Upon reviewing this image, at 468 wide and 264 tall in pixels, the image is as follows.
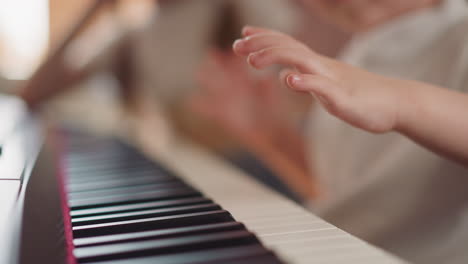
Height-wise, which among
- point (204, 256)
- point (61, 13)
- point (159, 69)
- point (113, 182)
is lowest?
point (204, 256)

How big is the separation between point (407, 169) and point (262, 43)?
13.2 inches

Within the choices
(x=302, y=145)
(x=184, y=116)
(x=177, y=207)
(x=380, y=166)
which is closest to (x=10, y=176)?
(x=177, y=207)

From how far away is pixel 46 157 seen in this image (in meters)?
0.66

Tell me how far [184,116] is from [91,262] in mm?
1225

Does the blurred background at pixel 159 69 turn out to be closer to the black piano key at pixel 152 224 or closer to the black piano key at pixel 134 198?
the black piano key at pixel 134 198

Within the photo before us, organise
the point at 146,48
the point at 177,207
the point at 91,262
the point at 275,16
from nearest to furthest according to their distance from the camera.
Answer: the point at 91,262
the point at 177,207
the point at 275,16
the point at 146,48

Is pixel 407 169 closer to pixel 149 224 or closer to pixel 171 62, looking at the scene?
pixel 149 224

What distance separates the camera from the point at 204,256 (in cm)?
32

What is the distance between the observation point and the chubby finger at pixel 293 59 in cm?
41

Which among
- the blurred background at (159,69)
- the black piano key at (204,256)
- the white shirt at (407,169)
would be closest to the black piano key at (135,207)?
the black piano key at (204,256)

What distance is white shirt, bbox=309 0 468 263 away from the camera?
25.3 inches

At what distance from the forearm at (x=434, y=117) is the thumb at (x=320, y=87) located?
61 millimetres

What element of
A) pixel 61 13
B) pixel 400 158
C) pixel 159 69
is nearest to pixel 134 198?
pixel 400 158

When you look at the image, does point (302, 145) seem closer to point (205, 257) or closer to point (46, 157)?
point (46, 157)
